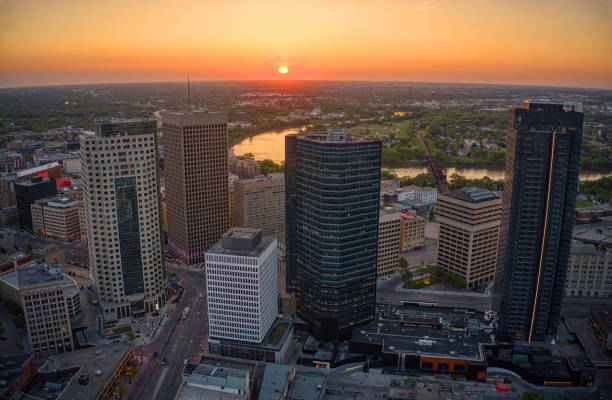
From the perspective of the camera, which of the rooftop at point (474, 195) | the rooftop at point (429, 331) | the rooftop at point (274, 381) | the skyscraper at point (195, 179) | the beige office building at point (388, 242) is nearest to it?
the rooftop at point (274, 381)

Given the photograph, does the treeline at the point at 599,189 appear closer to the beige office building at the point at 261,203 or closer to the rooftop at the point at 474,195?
the rooftop at the point at 474,195

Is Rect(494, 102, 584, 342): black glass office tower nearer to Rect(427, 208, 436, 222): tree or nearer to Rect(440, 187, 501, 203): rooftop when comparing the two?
Rect(440, 187, 501, 203): rooftop

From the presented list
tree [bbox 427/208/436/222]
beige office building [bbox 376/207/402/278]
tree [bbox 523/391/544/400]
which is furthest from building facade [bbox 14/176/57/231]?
tree [bbox 523/391/544/400]

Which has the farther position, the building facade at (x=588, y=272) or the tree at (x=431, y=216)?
the tree at (x=431, y=216)

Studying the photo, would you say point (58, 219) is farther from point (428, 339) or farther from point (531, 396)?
point (531, 396)

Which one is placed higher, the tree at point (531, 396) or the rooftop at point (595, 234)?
the rooftop at point (595, 234)

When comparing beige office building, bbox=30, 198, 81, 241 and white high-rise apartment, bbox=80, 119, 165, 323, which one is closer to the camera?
white high-rise apartment, bbox=80, 119, 165, 323

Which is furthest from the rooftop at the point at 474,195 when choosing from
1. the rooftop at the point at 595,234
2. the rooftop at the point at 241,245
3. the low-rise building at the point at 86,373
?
the low-rise building at the point at 86,373

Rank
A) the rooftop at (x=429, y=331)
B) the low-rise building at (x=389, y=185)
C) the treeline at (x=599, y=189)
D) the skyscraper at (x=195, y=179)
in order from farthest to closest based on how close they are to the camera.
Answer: the low-rise building at (x=389, y=185)
the treeline at (x=599, y=189)
the skyscraper at (x=195, y=179)
the rooftop at (x=429, y=331)
